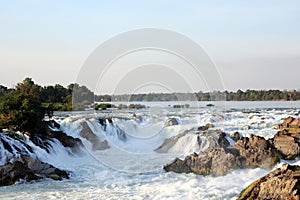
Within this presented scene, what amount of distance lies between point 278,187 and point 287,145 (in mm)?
8434

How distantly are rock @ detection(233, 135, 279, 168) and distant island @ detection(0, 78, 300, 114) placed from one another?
217cm

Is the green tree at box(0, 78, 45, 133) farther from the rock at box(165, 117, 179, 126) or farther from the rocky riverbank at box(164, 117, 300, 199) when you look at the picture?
the rock at box(165, 117, 179, 126)

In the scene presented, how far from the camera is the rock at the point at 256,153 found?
43.7ft

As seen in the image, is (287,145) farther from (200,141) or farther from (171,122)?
(171,122)

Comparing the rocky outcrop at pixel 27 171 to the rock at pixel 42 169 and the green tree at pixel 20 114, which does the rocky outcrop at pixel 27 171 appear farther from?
the green tree at pixel 20 114

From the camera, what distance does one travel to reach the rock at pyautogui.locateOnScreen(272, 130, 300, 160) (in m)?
15.1

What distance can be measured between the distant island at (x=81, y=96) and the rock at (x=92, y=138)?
1.43 m

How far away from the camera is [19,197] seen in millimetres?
9703

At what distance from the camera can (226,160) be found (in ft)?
42.2

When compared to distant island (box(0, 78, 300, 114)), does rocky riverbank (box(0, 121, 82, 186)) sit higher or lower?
lower

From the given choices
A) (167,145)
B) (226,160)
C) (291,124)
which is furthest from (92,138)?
(291,124)

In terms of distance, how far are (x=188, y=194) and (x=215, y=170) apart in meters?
2.68

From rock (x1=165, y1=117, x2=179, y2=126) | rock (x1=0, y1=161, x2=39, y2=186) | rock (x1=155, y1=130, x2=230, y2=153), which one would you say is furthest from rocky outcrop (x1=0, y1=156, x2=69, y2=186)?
rock (x1=165, y1=117, x2=179, y2=126)

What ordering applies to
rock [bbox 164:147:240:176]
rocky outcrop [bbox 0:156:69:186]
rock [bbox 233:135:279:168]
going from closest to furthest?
rocky outcrop [bbox 0:156:69:186]
rock [bbox 164:147:240:176]
rock [bbox 233:135:279:168]
